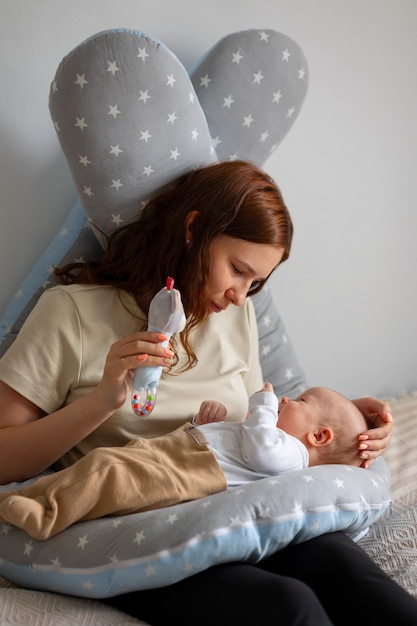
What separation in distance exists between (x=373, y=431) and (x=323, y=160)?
954mm

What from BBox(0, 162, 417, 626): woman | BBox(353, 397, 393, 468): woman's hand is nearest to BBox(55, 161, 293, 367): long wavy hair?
BBox(0, 162, 417, 626): woman

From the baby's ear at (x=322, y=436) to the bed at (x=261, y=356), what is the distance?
0.29ft

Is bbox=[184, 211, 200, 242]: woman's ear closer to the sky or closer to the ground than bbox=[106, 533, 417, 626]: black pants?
closer to the sky

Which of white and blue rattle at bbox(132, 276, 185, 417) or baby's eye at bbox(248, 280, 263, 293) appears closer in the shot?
white and blue rattle at bbox(132, 276, 185, 417)

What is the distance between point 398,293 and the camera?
2400 millimetres

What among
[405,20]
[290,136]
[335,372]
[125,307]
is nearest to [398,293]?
[335,372]

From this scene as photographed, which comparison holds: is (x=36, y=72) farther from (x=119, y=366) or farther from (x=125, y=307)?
(x=119, y=366)

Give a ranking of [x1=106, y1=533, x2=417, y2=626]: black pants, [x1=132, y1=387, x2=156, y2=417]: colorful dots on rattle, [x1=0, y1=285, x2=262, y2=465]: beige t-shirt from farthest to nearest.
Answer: [x1=0, y1=285, x2=262, y2=465]: beige t-shirt, [x1=132, y1=387, x2=156, y2=417]: colorful dots on rattle, [x1=106, y1=533, x2=417, y2=626]: black pants

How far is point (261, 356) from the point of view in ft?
6.22

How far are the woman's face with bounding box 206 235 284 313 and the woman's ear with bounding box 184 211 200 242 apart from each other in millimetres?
61

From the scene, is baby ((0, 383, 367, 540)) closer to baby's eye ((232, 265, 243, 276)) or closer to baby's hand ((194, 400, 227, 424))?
baby's hand ((194, 400, 227, 424))

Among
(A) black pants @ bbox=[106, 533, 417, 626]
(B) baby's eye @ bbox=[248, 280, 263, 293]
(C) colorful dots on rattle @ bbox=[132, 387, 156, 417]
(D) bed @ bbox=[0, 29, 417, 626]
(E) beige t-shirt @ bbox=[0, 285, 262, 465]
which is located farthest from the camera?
(B) baby's eye @ bbox=[248, 280, 263, 293]

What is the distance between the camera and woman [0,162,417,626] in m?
1.18

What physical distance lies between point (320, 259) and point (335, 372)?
37 centimetres
